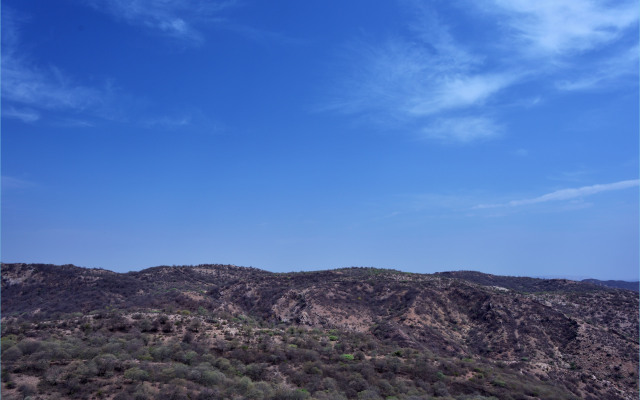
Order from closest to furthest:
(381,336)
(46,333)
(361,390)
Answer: (361,390)
(46,333)
(381,336)

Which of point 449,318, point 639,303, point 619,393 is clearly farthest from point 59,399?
point 639,303

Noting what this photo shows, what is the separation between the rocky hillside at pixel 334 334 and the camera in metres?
19.8

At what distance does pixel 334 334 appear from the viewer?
34.9 m

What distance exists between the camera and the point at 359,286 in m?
57.8

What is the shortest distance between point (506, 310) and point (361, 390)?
36.6m

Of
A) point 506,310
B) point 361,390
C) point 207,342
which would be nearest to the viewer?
point 361,390

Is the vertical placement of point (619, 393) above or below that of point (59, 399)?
below

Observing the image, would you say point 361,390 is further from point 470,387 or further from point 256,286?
point 256,286

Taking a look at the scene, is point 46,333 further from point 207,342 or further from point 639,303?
point 639,303

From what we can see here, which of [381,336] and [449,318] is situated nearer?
[381,336]

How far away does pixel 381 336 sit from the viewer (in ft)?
130

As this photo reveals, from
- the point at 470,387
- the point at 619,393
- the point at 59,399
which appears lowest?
the point at 619,393

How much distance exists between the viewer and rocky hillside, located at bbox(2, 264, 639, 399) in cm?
1980

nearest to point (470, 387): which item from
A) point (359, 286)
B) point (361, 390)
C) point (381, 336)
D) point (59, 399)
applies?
point (361, 390)
